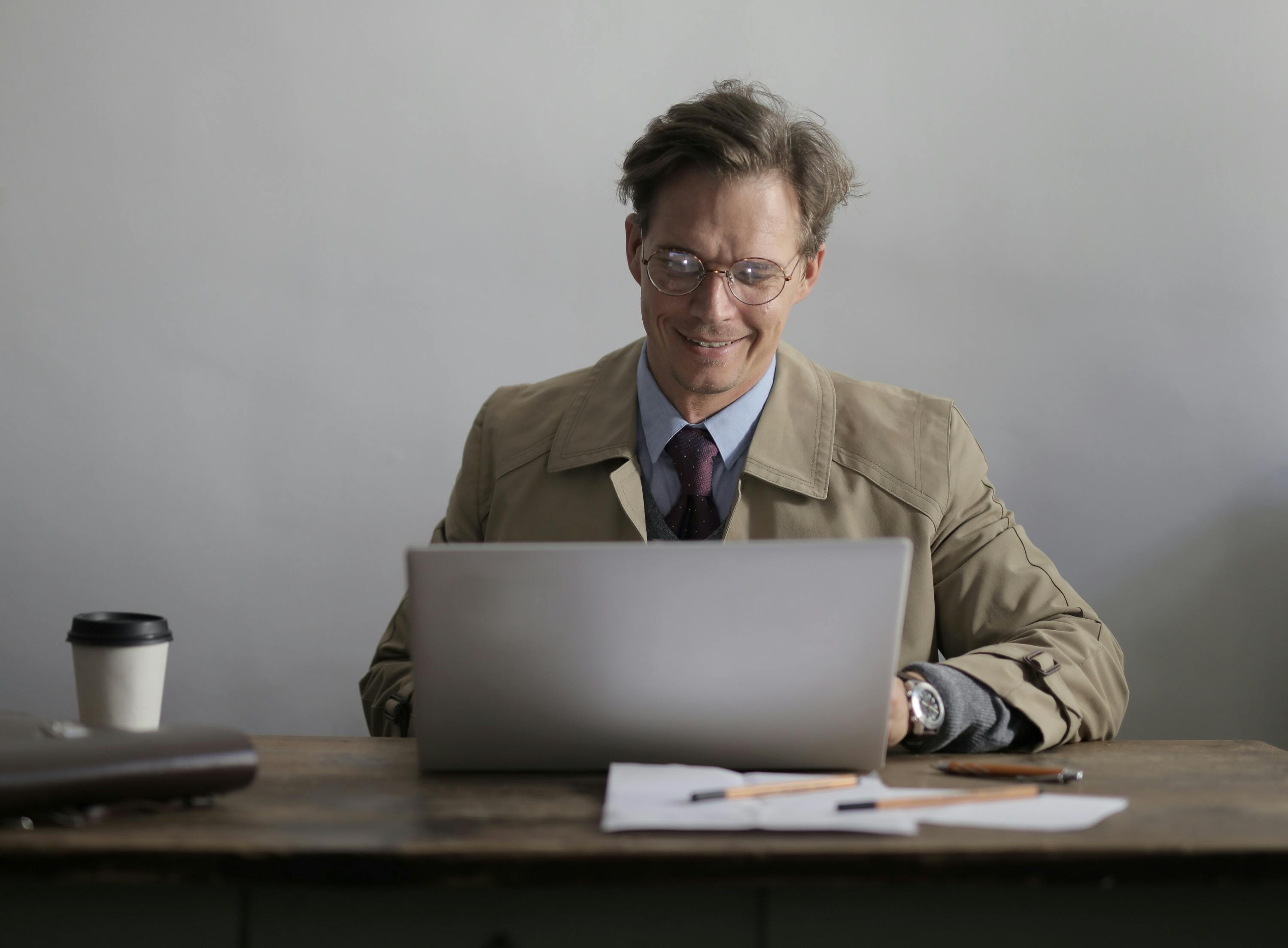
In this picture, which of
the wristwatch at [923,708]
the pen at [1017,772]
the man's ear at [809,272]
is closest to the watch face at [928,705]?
the wristwatch at [923,708]

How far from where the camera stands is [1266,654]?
227 cm

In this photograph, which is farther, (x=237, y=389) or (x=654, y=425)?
(x=237, y=389)

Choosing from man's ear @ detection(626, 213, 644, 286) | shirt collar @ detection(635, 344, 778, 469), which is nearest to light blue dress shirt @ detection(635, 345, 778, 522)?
shirt collar @ detection(635, 344, 778, 469)

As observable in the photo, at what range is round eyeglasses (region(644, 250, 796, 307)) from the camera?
1.61 meters

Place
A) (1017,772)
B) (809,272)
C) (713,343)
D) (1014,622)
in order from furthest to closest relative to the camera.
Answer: (809,272)
(713,343)
(1014,622)
(1017,772)

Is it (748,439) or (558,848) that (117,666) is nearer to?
(558,848)

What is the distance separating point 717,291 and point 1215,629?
4.56 ft

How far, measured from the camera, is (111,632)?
41.6 inches

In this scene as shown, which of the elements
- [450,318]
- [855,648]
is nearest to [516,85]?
[450,318]

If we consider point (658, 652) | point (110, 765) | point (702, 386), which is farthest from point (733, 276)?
point (110, 765)

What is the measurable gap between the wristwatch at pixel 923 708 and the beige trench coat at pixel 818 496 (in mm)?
289

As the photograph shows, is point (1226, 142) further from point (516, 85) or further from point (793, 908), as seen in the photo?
point (793, 908)

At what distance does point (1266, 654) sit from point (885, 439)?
3.79 ft

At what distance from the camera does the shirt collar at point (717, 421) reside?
1.68 metres
